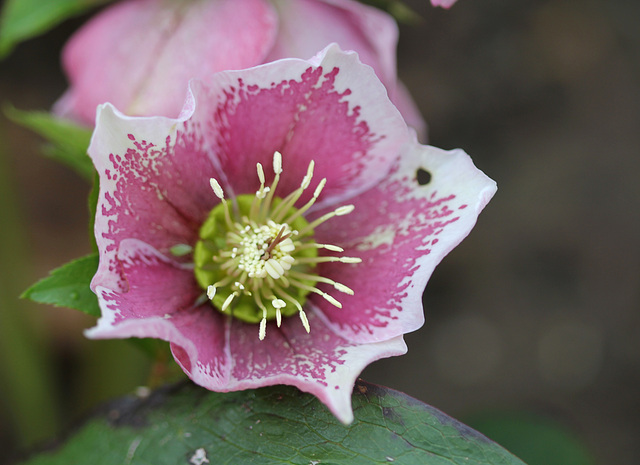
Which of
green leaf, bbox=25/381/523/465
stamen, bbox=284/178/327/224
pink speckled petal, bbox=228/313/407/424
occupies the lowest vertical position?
green leaf, bbox=25/381/523/465

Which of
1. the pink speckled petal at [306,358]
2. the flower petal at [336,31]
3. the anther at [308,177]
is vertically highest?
the flower petal at [336,31]

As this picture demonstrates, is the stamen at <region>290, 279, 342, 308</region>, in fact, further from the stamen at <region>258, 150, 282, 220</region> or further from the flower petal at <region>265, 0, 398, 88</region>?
the flower petal at <region>265, 0, 398, 88</region>

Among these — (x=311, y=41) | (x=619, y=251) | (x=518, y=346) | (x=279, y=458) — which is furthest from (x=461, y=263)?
(x=279, y=458)

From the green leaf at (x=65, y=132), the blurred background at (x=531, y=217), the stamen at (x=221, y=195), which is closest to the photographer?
the stamen at (x=221, y=195)

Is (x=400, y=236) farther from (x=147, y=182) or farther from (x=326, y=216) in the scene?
(x=147, y=182)

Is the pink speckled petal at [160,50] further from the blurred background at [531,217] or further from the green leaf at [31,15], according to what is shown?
the blurred background at [531,217]

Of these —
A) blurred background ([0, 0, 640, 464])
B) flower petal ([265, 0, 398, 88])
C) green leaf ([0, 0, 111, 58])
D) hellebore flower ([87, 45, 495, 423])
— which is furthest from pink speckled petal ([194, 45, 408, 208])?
blurred background ([0, 0, 640, 464])

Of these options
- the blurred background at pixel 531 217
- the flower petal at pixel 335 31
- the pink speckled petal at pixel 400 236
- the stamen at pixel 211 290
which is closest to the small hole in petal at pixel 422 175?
the pink speckled petal at pixel 400 236
